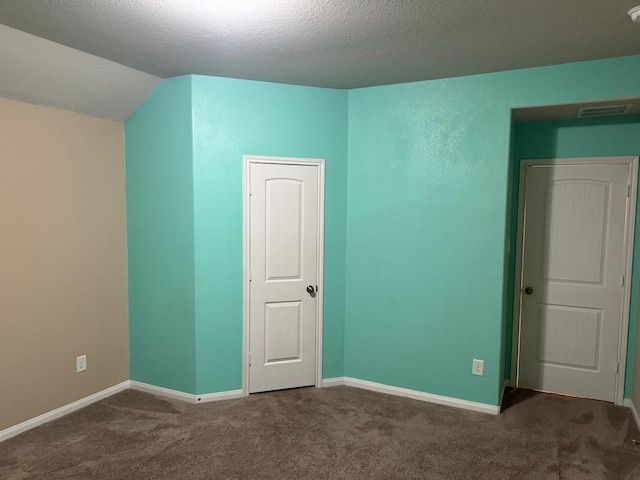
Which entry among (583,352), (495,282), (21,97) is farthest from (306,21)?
(583,352)

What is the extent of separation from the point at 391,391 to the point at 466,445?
0.84 meters

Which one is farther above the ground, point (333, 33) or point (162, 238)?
point (333, 33)

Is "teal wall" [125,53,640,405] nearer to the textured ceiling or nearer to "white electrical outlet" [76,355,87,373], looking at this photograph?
the textured ceiling

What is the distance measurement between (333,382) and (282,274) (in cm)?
105

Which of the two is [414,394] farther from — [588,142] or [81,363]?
[81,363]

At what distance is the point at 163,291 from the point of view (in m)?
3.43

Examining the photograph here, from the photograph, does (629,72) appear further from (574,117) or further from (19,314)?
(19,314)

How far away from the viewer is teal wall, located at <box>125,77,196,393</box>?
3.25 m

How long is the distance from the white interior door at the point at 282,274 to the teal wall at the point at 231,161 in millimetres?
115

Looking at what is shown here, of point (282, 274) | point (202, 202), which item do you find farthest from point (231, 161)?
point (282, 274)

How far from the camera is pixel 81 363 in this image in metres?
3.27

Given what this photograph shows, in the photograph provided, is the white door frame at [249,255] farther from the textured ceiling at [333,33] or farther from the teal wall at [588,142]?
the teal wall at [588,142]

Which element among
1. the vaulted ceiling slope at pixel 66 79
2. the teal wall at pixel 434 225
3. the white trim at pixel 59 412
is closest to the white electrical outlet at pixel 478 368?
the teal wall at pixel 434 225

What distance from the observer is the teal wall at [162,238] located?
10.7 ft
